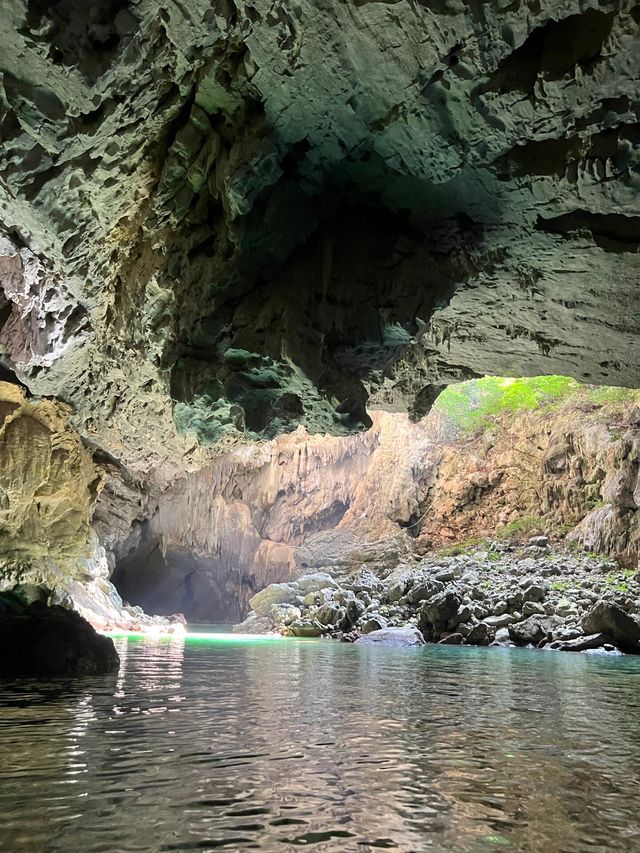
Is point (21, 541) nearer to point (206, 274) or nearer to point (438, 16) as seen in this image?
point (206, 274)

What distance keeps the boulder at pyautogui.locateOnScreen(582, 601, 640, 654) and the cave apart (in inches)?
68.1

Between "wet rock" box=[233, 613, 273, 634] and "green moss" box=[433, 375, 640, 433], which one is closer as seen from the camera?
"wet rock" box=[233, 613, 273, 634]

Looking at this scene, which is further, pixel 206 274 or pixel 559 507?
pixel 559 507

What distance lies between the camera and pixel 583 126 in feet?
16.5

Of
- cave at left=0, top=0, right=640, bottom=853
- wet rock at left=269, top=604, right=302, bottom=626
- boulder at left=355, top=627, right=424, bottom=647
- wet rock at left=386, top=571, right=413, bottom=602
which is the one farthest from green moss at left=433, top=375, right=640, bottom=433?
cave at left=0, top=0, right=640, bottom=853

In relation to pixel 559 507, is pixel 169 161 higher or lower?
higher

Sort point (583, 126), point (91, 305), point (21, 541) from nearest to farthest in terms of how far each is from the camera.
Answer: point (583, 126) → point (91, 305) → point (21, 541)

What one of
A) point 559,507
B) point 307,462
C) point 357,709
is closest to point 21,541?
point 357,709

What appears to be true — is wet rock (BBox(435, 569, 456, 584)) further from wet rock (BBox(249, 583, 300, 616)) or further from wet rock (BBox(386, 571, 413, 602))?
wet rock (BBox(249, 583, 300, 616))

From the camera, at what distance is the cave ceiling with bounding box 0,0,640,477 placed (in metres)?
4.41

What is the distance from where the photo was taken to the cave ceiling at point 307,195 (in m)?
4.41

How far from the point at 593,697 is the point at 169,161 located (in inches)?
273

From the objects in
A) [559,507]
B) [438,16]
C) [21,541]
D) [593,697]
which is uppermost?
[438,16]

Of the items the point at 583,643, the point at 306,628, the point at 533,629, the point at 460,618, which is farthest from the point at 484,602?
the point at 306,628
